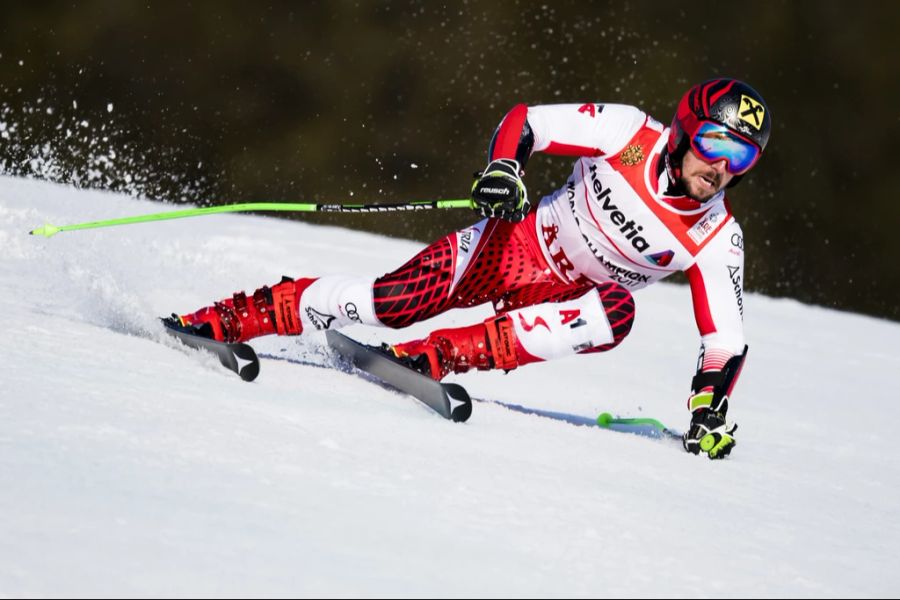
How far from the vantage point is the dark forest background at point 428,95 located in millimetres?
10867

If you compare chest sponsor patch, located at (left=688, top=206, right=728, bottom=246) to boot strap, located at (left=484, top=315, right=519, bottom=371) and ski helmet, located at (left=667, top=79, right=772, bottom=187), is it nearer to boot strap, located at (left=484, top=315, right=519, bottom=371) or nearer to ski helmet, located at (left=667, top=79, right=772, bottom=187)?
ski helmet, located at (left=667, top=79, right=772, bottom=187)

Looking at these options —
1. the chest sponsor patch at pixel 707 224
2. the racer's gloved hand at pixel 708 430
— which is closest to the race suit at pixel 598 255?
the chest sponsor patch at pixel 707 224

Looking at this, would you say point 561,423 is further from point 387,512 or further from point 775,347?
point 775,347

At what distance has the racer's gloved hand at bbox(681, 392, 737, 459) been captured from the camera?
11.5 ft

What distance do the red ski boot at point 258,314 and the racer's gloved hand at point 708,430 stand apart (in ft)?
3.99

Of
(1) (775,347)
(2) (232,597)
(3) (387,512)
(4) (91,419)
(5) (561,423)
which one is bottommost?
(2) (232,597)

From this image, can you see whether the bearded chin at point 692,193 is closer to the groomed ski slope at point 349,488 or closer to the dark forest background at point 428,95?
the groomed ski slope at point 349,488

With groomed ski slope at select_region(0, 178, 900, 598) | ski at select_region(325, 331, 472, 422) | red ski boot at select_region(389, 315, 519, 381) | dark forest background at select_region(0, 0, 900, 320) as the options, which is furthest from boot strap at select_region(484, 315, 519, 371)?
dark forest background at select_region(0, 0, 900, 320)

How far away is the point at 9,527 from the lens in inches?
73.2

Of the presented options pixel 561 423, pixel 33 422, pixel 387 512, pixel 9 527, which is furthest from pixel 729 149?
pixel 9 527

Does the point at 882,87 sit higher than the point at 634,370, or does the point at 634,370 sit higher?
the point at 882,87

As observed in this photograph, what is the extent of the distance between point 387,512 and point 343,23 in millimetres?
10472

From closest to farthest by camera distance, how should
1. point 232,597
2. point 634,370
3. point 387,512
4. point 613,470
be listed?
point 232,597 → point 387,512 → point 613,470 → point 634,370

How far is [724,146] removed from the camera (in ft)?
11.1
